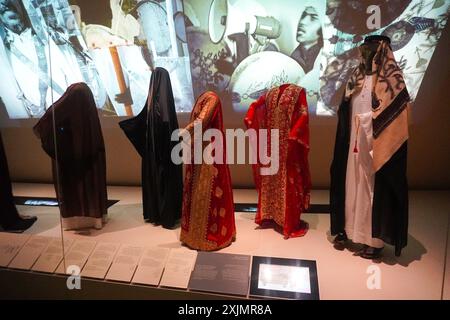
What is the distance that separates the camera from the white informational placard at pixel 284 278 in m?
1.52

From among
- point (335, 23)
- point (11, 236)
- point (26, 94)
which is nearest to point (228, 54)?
point (335, 23)

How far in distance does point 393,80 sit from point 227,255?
130cm

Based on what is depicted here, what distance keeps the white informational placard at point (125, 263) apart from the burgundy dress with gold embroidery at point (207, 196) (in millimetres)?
383

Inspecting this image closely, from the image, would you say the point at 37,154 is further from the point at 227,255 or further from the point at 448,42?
the point at 448,42

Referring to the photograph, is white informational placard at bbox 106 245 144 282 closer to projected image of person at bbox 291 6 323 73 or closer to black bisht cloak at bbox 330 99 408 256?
black bisht cloak at bbox 330 99 408 256

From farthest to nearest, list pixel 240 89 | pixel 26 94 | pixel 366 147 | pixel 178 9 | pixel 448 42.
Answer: pixel 240 89 → pixel 178 9 → pixel 448 42 → pixel 366 147 → pixel 26 94

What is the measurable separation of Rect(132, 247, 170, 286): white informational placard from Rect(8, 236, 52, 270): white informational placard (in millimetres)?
597

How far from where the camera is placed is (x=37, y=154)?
5.99 feet

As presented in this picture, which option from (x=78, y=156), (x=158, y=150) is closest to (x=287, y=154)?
(x=158, y=150)

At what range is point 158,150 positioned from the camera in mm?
2277

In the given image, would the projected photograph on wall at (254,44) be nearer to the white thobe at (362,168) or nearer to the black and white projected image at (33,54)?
the white thobe at (362,168)

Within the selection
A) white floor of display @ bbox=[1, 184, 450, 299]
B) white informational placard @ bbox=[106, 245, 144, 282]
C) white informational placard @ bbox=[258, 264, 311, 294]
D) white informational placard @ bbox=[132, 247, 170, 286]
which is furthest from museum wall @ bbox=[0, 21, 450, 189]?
white informational placard @ bbox=[258, 264, 311, 294]

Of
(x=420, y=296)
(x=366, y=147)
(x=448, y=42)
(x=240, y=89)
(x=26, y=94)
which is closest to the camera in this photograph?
(x=420, y=296)

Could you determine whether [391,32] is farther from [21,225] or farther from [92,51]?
[21,225]
